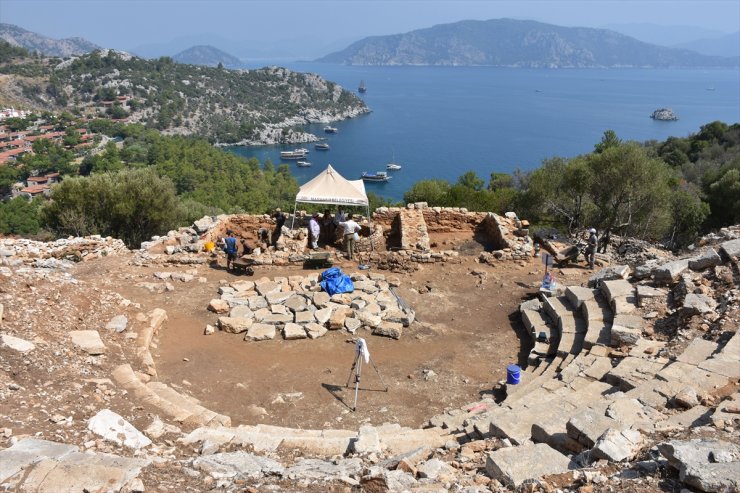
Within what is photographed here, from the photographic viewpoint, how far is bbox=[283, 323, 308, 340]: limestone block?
12.1 meters

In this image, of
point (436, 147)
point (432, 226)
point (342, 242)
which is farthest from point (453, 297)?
point (436, 147)

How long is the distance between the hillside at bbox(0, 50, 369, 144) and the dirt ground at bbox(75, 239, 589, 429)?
456ft

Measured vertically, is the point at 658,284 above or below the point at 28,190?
above

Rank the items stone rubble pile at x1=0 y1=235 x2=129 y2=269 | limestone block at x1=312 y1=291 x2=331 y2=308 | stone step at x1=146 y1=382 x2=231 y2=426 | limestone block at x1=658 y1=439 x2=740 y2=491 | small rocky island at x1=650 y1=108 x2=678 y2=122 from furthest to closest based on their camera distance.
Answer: small rocky island at x1=650 y1=108 x2=678 y2=122
stone rubble pile at x1=0 y1=235 x2=129 y2=269
limestone block at x1=312 y1=291 x2=331 y2=308
stone step at x1=146 y1=382 x2=231 y2=426
limestone block at x1=658 y1=439 x2=740 y2=491

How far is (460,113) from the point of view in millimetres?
182375

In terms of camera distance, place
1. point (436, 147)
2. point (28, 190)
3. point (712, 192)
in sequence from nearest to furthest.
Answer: point (712, 192), point (28, 190), point (436, 147)

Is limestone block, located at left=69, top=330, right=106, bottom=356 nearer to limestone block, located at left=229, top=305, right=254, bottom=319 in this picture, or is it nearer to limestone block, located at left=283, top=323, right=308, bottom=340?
limestone block, located at left=229, top=305, right=254, bottom=319

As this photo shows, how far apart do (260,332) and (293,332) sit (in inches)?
32.8

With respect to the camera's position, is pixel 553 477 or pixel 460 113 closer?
pixel 553 477

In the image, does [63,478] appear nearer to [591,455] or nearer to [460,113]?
[591,455]

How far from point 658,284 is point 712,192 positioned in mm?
24971

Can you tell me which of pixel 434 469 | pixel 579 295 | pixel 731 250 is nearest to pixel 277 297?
pixel 579 295

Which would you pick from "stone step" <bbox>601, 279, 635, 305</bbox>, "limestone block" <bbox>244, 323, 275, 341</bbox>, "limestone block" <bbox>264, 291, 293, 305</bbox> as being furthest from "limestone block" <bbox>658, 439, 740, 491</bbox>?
"limestone block" <bbox>264, 291, 293, 305</bbox>

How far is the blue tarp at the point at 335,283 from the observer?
46.4 feet
